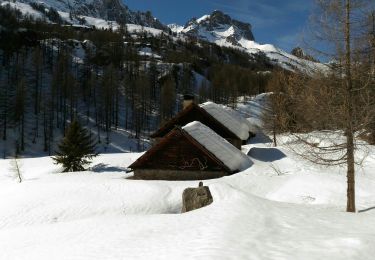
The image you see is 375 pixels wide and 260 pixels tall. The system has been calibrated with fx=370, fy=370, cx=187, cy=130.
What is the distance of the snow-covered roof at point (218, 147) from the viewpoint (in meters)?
25.4

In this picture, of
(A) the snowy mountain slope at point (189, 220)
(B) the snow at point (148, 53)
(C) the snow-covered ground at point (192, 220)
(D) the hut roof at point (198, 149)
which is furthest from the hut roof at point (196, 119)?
(B) the snow at point (148, 53)

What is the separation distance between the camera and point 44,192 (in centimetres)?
2077

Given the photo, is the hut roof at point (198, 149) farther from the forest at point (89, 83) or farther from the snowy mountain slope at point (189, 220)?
the forest at point (89, 83)

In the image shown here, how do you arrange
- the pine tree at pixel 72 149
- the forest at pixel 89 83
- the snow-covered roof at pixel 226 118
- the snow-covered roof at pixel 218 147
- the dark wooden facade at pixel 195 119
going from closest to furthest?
the snow-covered roof at pixel 218 147 → the pine tree at pixel 72 149 → the dark wooden facade at pixel 195 119 → the snow-covered roof at pixel 226 118 → the forest at pixel 89 83

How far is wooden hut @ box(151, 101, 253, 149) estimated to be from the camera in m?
31.6

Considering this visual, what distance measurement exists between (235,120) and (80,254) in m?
28.3

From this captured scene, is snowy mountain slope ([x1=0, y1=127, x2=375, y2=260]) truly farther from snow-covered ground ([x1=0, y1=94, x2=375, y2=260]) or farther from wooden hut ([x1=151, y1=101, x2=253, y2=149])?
wooden hut ([x1=151, y1=101, x2=253, y2=149])

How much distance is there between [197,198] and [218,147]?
11.5 metres

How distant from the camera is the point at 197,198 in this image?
14484mm

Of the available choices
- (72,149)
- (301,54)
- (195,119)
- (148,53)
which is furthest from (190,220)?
(148,53)

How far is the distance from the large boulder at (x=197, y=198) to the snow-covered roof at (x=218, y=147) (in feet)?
33.7

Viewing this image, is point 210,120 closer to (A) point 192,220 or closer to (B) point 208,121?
(B) point 208,121

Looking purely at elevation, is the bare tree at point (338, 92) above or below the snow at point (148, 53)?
below

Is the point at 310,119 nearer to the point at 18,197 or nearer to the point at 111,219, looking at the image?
the point at 111,219
